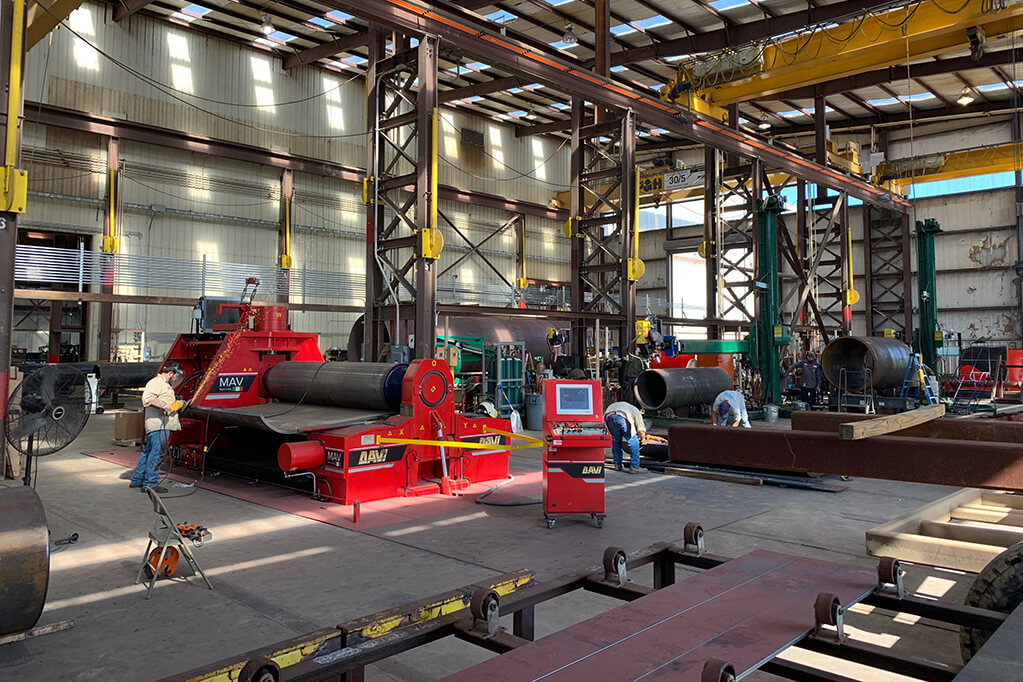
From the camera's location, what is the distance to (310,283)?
71.6 feet

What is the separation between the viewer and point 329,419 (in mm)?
8023

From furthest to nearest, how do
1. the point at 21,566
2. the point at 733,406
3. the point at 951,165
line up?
the point at 951,165 → the point at 733,406 → the point at 21,566

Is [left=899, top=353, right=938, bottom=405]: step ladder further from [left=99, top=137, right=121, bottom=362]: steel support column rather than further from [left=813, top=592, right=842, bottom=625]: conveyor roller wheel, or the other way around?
[left=99, top=137, right=121, bottom=362]: steel support column

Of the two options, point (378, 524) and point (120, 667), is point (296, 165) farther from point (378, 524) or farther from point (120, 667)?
point (120, 667)

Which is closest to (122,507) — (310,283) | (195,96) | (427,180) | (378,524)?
(378,524)

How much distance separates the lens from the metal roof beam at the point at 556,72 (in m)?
10.4

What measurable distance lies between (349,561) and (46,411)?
2.97 meters

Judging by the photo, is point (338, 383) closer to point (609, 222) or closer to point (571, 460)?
point (571, 460)

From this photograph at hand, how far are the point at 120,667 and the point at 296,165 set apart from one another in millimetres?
19992

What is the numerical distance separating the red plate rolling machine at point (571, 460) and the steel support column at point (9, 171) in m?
5.91

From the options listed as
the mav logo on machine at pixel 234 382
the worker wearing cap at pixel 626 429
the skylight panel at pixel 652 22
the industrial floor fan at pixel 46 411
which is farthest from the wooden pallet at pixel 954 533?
the skylight panel at pixel 652 22

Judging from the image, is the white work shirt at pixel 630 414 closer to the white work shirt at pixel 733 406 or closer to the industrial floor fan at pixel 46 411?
the white work shirt at pixel 733 406

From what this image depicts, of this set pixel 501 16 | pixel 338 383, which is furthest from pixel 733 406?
pixel 501 16

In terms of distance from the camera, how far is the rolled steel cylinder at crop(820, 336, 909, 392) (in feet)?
36.0
